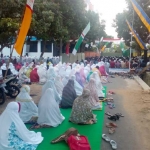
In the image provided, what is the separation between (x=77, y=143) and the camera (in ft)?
16.1

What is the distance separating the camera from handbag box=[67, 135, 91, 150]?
4.85m

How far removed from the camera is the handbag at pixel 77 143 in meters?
4.85

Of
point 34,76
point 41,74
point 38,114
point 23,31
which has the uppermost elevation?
point 23,31

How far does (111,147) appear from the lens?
214 inches

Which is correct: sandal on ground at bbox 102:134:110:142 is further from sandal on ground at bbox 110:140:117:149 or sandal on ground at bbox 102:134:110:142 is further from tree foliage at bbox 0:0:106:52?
tree foliage at bbox 0:0:106:52

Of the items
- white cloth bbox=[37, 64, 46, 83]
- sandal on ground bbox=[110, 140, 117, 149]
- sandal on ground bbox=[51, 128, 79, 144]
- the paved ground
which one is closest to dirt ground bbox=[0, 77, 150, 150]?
the paved ground

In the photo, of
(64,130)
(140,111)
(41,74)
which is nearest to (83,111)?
(64,130)

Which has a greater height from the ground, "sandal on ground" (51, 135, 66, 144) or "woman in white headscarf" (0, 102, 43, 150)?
"woman in white headscarf" (0, 102, 43, 150)

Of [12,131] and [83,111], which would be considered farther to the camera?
[83,111]

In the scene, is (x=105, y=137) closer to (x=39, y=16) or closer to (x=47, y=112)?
(x=47, y=112)

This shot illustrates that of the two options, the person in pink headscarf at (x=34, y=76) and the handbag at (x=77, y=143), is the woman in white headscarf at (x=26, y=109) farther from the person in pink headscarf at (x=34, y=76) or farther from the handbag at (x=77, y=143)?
the person in pink headscarf at (x=34, y=76)

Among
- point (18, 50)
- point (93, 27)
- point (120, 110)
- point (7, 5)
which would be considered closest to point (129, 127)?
point (120, 110)

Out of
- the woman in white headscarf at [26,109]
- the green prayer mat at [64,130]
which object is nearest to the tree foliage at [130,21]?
the green prayer mat at [64,130]

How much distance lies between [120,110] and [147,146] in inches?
122
